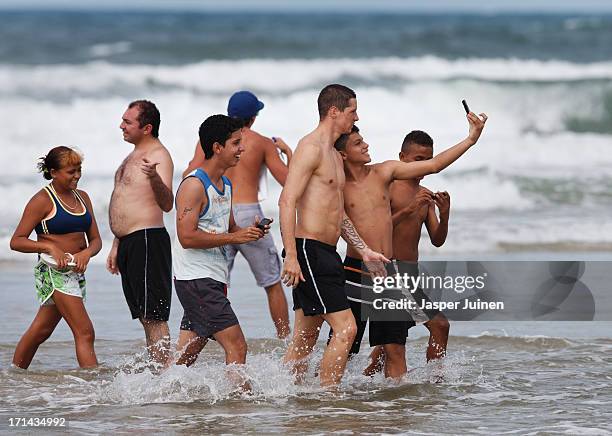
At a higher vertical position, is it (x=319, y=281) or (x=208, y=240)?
(x=208, y=240)

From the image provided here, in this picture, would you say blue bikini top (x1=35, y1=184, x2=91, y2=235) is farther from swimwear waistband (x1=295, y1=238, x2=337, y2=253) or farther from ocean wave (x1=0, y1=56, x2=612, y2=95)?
ocean wave (x1=0, y1=56, x2=612, y2=95)

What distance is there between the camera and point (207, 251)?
6785mm

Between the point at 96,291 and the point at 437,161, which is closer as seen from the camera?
the point at 437,161

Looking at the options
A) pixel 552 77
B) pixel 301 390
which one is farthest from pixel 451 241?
pixel 552 77

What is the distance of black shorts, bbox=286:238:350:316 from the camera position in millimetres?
6617

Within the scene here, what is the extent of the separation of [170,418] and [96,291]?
4447 millimetres

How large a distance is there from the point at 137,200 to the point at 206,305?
46.3 inches

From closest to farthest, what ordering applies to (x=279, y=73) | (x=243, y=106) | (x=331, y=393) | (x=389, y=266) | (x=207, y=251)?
(x=207, y=251), (x=331, y=393), (x=389, y=266), (x=243, y=106), (x=279, y=73)

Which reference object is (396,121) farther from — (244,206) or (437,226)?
(437,226)

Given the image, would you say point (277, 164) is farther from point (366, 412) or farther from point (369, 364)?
point (366, 412)

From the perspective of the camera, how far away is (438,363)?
7.58 metres

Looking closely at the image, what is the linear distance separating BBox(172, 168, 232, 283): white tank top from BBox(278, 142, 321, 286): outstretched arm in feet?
1.45

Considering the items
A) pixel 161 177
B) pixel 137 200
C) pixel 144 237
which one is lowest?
pixel 144 237

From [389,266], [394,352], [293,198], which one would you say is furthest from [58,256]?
[394,352]
